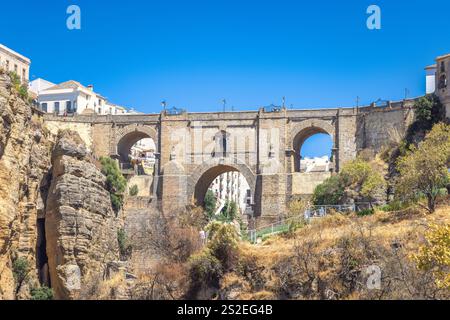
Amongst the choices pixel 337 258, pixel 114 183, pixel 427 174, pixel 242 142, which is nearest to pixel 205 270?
pixel 337 258

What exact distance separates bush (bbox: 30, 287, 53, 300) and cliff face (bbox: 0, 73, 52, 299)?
558 millimetres

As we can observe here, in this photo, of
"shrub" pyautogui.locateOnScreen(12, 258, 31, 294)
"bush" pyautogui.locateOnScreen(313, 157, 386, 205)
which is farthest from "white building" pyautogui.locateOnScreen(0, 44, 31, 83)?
"bush" pyautogui.locateOnScreen(313, 157, 386, 205)

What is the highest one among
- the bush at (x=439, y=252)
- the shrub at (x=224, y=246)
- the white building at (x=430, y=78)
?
the white building at (x=430, y=78)

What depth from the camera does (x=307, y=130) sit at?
68.2m

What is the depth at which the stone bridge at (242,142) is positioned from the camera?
65.0 m

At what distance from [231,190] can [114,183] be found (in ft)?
177

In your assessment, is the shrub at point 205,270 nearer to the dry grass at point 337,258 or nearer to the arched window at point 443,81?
the dry grass at point 337,258

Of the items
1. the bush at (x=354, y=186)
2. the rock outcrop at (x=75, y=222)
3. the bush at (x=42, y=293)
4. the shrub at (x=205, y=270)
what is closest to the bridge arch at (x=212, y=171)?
the bush at (x=354, y=186)

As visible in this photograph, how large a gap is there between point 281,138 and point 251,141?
99.5 inches

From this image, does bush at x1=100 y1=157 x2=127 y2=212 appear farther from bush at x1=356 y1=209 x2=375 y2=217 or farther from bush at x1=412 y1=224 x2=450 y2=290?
bush at x1=412 y1=224 x2=450 y2=290

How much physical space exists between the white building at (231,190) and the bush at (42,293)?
53992 millimetres

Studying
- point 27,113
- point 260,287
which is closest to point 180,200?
point 27,113

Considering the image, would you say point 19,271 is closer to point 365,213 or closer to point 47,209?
point 47,209

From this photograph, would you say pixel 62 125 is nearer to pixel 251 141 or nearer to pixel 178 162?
pixel 178 162
